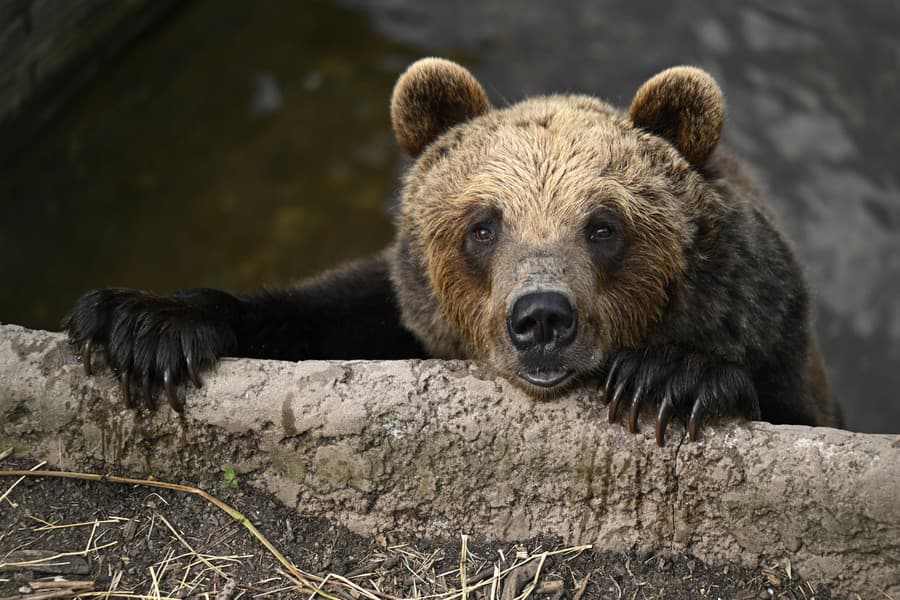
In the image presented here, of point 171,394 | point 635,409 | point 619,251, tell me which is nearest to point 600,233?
point 619,251

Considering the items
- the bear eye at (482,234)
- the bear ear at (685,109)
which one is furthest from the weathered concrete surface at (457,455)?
the bear ear at (685,109)

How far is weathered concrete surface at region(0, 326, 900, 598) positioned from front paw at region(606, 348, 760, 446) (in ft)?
0.24

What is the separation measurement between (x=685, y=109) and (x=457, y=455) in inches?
75.9

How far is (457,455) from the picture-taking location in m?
4.13

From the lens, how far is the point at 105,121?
10219 millimetres

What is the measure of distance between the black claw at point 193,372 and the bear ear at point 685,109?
2.32 meters

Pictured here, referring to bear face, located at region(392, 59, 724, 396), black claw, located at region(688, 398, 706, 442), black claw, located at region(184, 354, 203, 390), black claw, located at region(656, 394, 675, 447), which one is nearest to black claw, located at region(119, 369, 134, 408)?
black claw, located at region(184, 354, 203, 390)

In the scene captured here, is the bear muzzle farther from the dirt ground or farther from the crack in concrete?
the dirt ground

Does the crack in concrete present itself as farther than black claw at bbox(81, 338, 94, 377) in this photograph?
No

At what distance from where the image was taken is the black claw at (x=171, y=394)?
423 centimetres

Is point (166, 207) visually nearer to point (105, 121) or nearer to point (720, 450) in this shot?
point (105, 121)

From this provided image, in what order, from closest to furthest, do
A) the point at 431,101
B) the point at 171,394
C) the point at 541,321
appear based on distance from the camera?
the point at 541,321
the point at 171,394
the point at 431,101

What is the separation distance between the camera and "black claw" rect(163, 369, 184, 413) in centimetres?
423

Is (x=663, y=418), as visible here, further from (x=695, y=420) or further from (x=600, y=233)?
(x=600, y=233)
